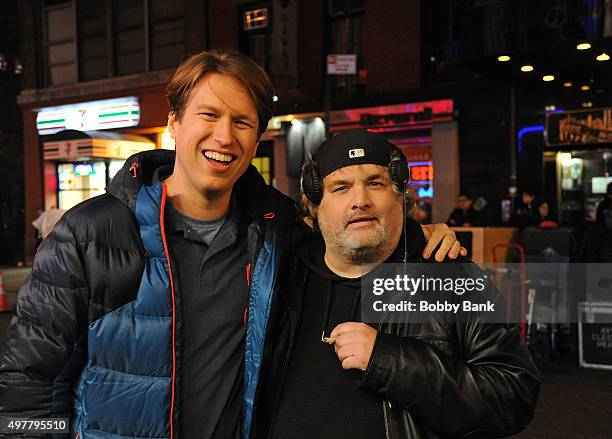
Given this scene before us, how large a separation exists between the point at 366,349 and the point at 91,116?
64.6ft

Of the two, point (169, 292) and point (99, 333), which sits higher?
point (169, 292)

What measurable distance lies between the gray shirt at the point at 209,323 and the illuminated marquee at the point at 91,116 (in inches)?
694

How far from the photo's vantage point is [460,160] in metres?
13.8

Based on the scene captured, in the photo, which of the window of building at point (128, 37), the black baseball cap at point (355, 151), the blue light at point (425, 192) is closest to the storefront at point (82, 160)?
the window of building at point (128, 37)

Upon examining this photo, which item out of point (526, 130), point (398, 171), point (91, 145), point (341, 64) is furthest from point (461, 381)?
point (91, 145)

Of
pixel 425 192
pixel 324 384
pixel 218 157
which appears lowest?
pixel 324 384

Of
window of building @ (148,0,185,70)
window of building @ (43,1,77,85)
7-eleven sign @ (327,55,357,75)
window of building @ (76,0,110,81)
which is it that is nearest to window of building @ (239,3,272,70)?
window of building @ (148,0,185,70)

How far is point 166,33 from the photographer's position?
62.6 feet

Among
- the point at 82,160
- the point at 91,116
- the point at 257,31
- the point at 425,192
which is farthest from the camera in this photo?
the point at 82,160

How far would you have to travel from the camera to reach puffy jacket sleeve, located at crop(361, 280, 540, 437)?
1.96 meters

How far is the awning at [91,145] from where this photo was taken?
61.2 feet

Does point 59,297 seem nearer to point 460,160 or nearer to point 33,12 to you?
point 460,160

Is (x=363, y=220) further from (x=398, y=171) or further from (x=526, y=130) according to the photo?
(x=526, y=130)

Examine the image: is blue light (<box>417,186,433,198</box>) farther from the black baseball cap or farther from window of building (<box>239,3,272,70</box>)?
the black baseball cap
